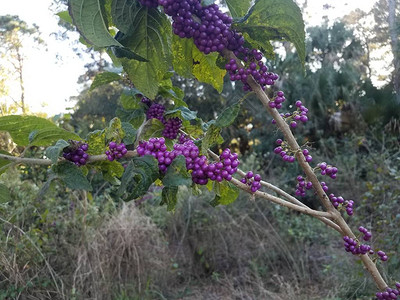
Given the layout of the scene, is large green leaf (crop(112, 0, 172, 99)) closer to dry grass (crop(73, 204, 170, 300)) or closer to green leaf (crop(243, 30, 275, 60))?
green leaf (crop(243, 30, 275, 60))

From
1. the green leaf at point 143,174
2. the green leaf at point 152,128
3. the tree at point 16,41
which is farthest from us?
the tree at point 16,41

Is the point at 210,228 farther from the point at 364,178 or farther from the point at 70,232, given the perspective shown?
the point at 364,178

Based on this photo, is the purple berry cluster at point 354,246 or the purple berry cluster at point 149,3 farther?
the purple berry cluster at point 354,246

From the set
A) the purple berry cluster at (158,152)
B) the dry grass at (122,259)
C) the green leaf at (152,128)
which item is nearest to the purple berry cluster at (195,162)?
the purple berry cluster at (158,152)

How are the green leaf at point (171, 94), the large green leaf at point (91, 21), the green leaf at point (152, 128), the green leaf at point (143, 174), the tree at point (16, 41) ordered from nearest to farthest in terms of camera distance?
the large green leaf at point (91, 21) → the green leaf at point (143, 174) → the green leaf at point (152, 128) → the green leaf at point (171, 94) → the tree at point (16, 41)

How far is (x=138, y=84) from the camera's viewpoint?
0.73 meters

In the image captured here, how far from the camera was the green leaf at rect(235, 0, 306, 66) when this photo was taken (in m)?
0.66

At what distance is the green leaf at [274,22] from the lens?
66cm

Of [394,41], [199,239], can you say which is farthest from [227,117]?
[394,41]

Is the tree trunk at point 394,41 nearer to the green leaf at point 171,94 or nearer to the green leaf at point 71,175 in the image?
the green leaf at point 171,94

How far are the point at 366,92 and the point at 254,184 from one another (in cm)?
669

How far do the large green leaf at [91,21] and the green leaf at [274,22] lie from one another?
23cm

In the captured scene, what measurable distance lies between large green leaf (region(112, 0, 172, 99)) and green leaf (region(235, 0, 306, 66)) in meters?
0.14

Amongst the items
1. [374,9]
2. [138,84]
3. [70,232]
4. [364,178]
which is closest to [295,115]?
[138,84]
